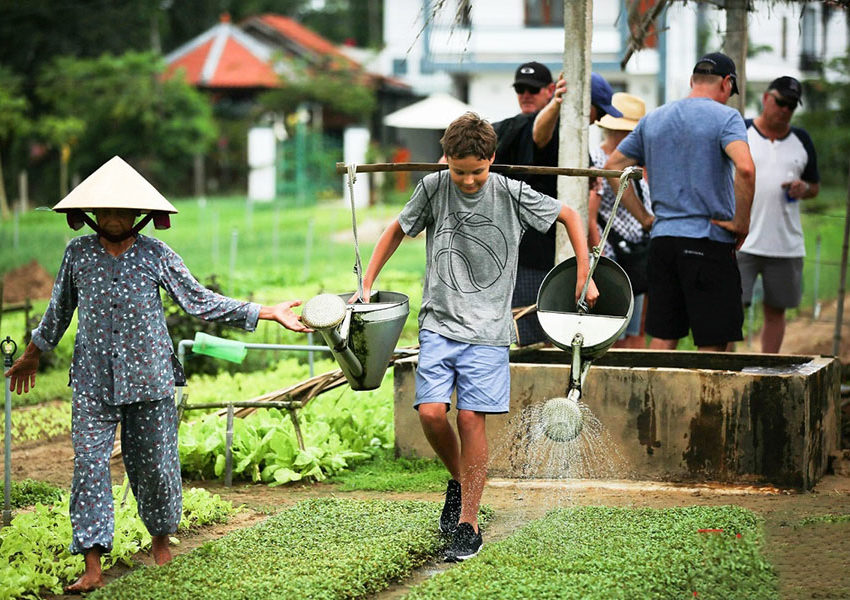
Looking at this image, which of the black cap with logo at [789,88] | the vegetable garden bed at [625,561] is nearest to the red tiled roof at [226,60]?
the black cap with logo at [789,88]

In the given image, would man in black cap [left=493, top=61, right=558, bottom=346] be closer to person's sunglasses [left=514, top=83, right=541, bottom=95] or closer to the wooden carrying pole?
person's sunglasses [left=514, top=83, right=541, bottom=95]

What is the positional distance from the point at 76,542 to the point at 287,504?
1.63m

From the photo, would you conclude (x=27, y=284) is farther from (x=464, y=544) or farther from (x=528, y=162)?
(x=464, y=544)

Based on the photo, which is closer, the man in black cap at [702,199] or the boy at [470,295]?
the boy at [470,295]

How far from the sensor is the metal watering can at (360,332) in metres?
4.95

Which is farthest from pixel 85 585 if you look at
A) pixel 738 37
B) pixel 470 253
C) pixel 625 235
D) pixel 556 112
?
pixel 738 37

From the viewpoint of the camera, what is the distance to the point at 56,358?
1110 centimetres

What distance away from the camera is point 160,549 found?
509 cm

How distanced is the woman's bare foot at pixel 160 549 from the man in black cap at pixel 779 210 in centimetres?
→ 477

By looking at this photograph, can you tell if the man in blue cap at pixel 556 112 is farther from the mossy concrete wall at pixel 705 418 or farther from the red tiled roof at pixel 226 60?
the red tiled roof at pixel 226 60

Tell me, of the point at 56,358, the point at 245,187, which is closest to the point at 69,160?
the point at 245,187

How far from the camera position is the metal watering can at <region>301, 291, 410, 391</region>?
4953 millimetres

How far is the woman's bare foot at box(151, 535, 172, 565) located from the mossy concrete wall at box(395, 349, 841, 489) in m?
2.13

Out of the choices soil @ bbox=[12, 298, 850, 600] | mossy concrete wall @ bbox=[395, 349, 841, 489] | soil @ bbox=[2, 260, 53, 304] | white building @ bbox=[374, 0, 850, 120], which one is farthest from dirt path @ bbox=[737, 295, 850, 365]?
white building @ bbox=[374, 0, 850, 120]
